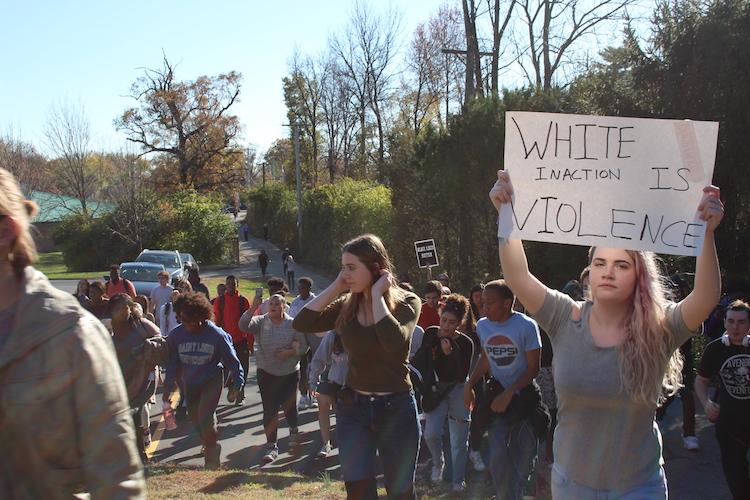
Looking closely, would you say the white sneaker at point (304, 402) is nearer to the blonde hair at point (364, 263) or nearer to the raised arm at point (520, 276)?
the blonde hair at point (364, 263)

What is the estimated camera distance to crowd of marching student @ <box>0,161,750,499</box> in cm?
208

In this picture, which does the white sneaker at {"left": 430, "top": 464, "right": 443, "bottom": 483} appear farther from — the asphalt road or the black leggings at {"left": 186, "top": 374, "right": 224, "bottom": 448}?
the black leggings at {"left": 186, "top": 374, "right": 224, "bottom": 448}

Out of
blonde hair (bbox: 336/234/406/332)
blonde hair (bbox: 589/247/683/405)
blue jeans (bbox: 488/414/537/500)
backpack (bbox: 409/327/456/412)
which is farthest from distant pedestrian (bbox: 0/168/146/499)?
backpack (bbox: 409/327/456/412)

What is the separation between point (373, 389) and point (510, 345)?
6.11 feet

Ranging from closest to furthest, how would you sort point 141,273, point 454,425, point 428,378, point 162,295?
point 428,378
point 454,425
point 162,295
point 141,273

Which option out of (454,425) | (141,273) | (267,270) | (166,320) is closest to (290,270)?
(267,270)

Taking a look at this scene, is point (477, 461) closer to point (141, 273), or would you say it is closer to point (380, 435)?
point (380, 435)

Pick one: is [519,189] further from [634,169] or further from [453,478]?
[453,478]

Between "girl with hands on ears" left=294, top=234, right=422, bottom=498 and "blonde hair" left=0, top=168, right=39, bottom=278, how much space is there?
8.67ft

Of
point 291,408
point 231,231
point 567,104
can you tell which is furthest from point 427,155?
point 231,231

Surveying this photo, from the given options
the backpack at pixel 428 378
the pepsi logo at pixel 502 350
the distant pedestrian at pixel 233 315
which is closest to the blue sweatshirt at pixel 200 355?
the backpack at pixel 428 378

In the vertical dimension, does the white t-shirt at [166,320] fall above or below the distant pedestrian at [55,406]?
below

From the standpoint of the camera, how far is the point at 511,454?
5.98 metres

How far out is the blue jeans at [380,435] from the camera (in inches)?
182
